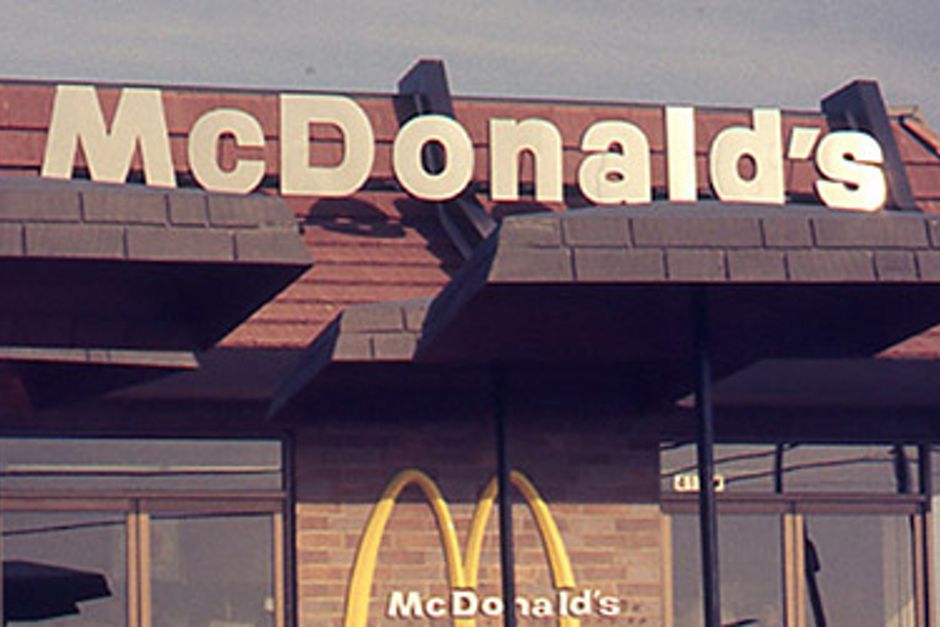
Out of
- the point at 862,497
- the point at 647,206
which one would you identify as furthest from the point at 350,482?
the point at 647,206

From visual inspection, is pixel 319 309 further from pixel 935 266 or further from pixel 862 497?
pixel 935 266

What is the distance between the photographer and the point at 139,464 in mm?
17234

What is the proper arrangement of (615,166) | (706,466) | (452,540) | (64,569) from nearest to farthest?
(706,466), (64,569), (452,540), (615,166)

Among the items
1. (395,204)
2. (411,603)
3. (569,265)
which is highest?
(395,204)

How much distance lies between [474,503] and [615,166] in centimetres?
296

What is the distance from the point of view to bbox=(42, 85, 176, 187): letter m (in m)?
17.1

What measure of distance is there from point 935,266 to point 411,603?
7449mm

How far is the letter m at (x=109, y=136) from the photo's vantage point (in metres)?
17.1

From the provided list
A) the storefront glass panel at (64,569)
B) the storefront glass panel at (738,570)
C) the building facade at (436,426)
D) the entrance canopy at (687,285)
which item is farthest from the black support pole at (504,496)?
the storefront glass panel at (738,570)

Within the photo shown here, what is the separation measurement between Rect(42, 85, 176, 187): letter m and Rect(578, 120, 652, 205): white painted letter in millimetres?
3280

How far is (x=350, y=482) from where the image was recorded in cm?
1725

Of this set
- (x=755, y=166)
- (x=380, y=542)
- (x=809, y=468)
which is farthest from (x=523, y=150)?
(x=809, y=468)

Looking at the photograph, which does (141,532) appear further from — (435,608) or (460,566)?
(460,566)

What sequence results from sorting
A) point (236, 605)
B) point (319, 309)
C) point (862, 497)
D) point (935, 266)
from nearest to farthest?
1. point (935, 266)
2. point (319, 309)
3. point (236, 605)
4. point (862, 497)
